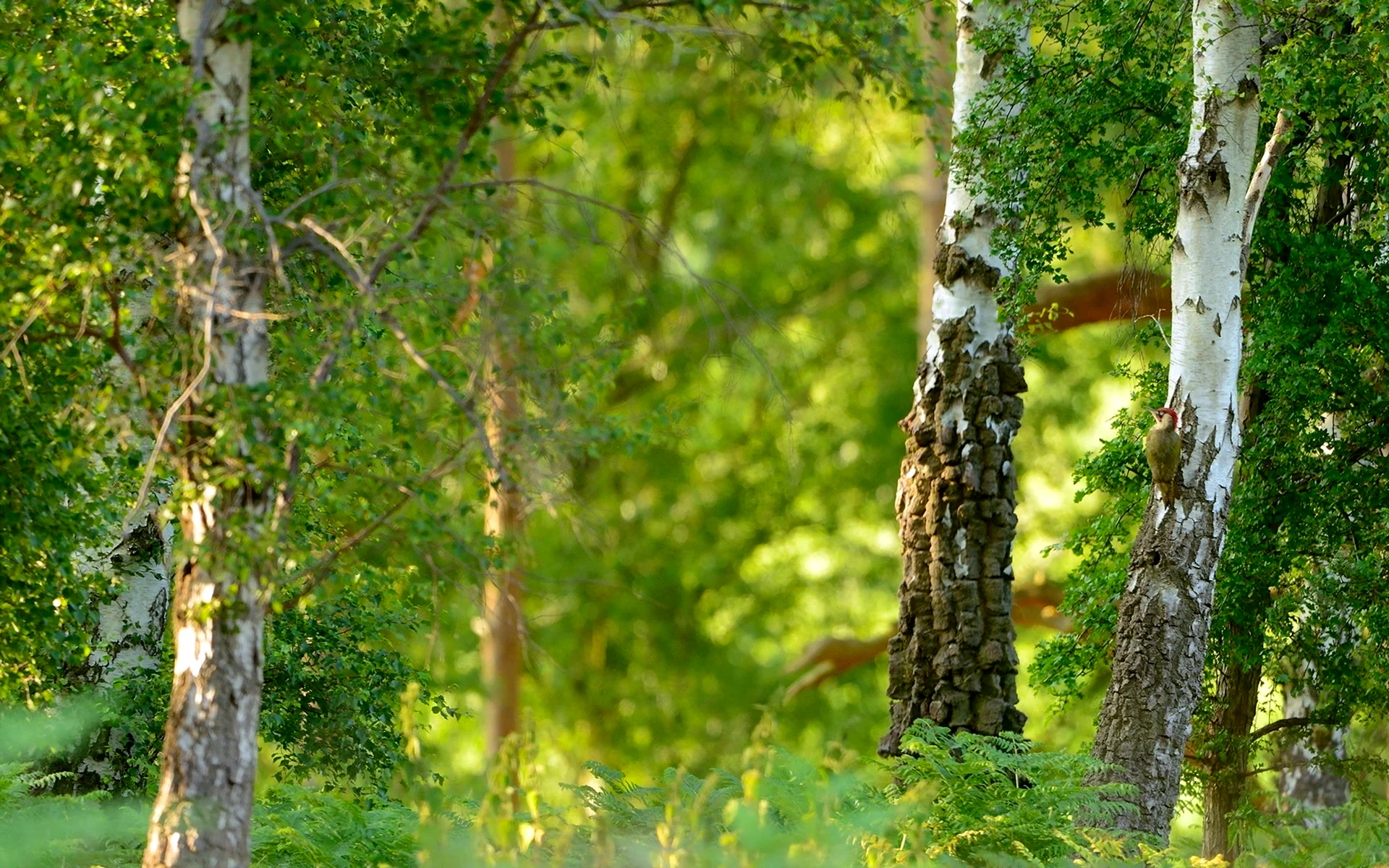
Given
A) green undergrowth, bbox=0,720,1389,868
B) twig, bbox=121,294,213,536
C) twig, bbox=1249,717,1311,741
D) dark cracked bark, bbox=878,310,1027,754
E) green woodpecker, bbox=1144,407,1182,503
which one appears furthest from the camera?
twig, bbox=1249,717,1311,741

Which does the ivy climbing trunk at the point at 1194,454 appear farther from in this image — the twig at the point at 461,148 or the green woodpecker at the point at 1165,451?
the twig at the point at 461,148

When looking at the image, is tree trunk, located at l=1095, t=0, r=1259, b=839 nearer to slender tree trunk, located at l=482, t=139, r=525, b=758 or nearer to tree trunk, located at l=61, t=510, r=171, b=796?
slender tree trunk, located at l=482, t=139, r=525, b=758

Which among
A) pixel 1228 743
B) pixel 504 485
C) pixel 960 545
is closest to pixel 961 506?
pixel 960 545

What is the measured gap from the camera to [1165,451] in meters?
7.74

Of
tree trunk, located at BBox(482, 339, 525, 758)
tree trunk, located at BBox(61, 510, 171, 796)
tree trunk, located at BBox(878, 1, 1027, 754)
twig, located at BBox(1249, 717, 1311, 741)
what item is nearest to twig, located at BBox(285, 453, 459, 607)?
tree trunk, located at BBox(482, 339, 525, 758)

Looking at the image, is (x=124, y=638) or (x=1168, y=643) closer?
(x=1168, y=643)

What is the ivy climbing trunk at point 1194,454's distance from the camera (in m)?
7.85

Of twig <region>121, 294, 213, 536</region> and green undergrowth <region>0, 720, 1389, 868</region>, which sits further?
green undergrowth <region>0, 720, 1389, 868</region>

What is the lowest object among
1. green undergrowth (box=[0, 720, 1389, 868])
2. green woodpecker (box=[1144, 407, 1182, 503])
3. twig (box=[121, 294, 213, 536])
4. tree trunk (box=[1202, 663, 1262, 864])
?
green undergrowth (box=[0, 720, 1389, 868])

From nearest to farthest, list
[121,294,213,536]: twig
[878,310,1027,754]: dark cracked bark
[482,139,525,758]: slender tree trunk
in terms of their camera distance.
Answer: [121,294,213,536]: twig → [482,139,525,758]: slender tree trunk → [878,310,1027,754]: dark cracked bark

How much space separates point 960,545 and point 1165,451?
147 centimetres

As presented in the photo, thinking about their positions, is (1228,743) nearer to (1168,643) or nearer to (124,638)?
(1168,643)

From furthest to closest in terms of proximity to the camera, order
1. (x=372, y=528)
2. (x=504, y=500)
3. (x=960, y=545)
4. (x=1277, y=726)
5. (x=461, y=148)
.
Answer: (x=1277, y=726) → (x=960, y=545) → (x=504, y=500) → (x=461, y=148) → (x=372, y=528)

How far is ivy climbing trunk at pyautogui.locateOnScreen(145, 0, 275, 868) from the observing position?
5055 millimetres
